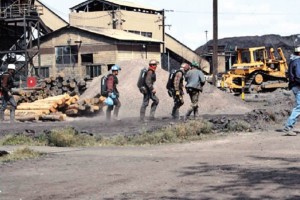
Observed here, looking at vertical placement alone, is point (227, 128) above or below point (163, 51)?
below

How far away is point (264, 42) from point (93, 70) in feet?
60.7

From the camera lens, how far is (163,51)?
64.0m

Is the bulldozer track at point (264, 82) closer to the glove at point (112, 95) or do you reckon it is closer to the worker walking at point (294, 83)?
the glove at point (112, 95)

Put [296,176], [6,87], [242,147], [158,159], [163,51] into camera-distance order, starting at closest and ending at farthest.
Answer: [296,176] → [158,159] → [242,147] → [6,87] → [163,51]

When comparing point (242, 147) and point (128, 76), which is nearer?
point (242, 147)

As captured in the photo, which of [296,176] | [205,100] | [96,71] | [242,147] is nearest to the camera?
[296,176]

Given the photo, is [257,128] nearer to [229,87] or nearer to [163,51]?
[229,87]

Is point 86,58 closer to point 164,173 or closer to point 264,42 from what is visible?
point 264,42

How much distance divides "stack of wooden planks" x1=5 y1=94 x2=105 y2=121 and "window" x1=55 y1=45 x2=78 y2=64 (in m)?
32.3

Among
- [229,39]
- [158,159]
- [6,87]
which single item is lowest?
[158,159]

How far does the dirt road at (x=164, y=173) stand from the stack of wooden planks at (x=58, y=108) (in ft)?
32.0

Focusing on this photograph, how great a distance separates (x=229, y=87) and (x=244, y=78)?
1288 mm

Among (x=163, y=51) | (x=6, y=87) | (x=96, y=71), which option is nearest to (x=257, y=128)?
(x=6, y=87)

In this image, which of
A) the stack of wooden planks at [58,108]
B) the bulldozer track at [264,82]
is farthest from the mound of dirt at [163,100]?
the bulldozer track at [264,82]
